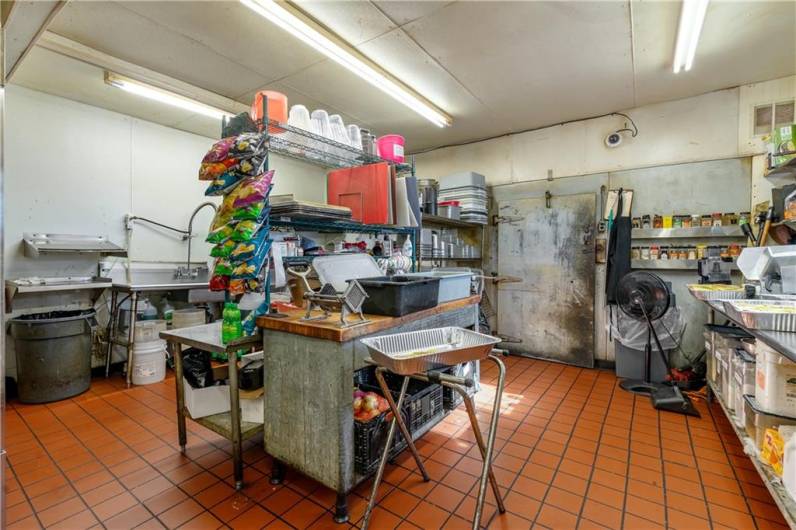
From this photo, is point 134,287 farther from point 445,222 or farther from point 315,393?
point 445,222

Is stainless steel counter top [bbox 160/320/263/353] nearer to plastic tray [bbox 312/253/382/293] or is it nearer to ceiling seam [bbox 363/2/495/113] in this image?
plastic tray [bbox 312/253/382/293]

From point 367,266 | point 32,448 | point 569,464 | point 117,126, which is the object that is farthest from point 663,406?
point 117,126

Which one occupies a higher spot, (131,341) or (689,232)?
(689,232)

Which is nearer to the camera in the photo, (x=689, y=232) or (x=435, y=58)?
(x=435, y=58)

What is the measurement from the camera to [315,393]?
1.81 m

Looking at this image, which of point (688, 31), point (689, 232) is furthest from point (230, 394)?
point (689, 232)

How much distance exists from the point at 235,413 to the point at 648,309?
3.60m

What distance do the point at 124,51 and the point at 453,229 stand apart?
4152mm

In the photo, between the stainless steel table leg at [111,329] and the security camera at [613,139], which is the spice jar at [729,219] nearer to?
the security camera at [613,139]

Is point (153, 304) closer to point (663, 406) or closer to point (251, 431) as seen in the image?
point (251, 431)

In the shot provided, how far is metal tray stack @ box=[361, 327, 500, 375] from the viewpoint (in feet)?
4.80

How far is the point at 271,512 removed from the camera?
6.14 feet

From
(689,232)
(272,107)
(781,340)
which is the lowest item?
(781,340)

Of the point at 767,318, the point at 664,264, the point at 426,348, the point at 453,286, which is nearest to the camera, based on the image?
the point at 767,318
